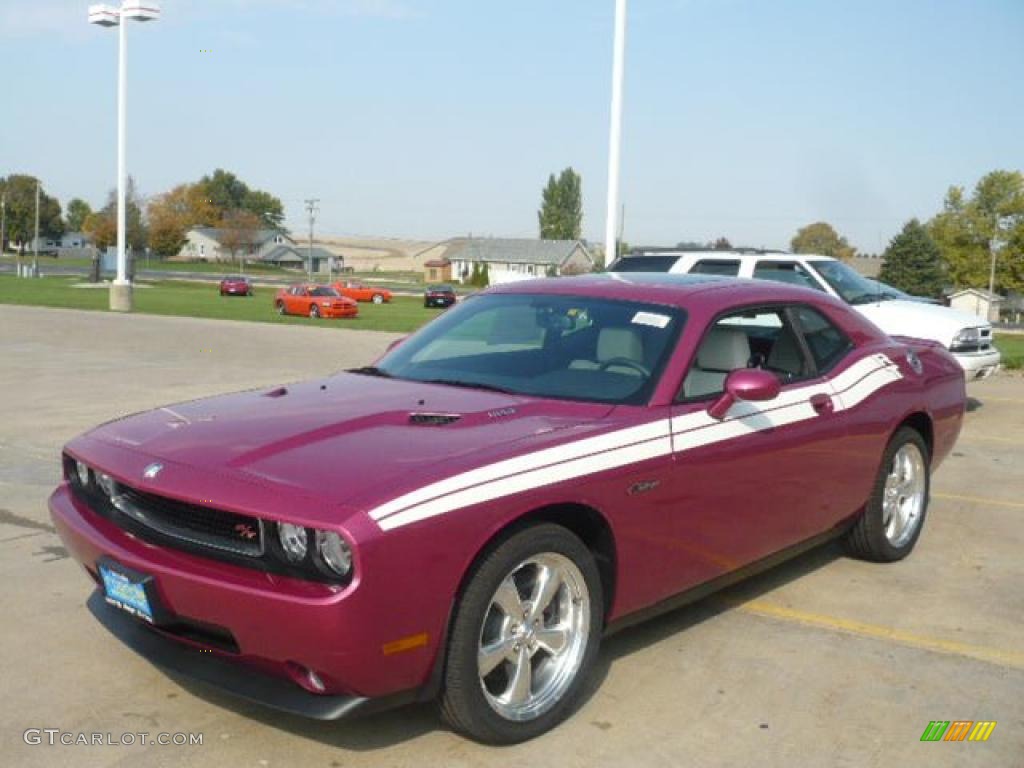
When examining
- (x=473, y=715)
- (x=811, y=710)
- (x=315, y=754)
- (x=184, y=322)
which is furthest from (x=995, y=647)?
(x=184, y=322)

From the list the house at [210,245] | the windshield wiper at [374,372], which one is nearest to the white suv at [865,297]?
the windshield wiper at [374,372]

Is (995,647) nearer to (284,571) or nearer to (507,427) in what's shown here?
(507,427)

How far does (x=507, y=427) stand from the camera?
4.00 metres

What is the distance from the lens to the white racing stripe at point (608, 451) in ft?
11.2

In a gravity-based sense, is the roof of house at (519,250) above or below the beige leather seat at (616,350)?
above

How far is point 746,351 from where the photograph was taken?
5320 millimetres

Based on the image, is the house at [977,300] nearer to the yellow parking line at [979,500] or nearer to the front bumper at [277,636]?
the yellow parking line at [979,500]

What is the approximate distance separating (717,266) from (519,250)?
120 meters

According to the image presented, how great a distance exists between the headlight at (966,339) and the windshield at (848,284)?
1.03 m

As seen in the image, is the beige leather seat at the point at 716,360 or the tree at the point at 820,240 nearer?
the beige leather seat at the point at 716,360

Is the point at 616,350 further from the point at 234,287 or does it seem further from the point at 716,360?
the point at 234,287

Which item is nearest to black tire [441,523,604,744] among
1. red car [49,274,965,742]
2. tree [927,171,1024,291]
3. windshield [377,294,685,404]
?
red car [49,274,965,742]

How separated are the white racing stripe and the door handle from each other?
0.02m

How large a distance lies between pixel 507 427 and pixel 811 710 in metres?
1.51
